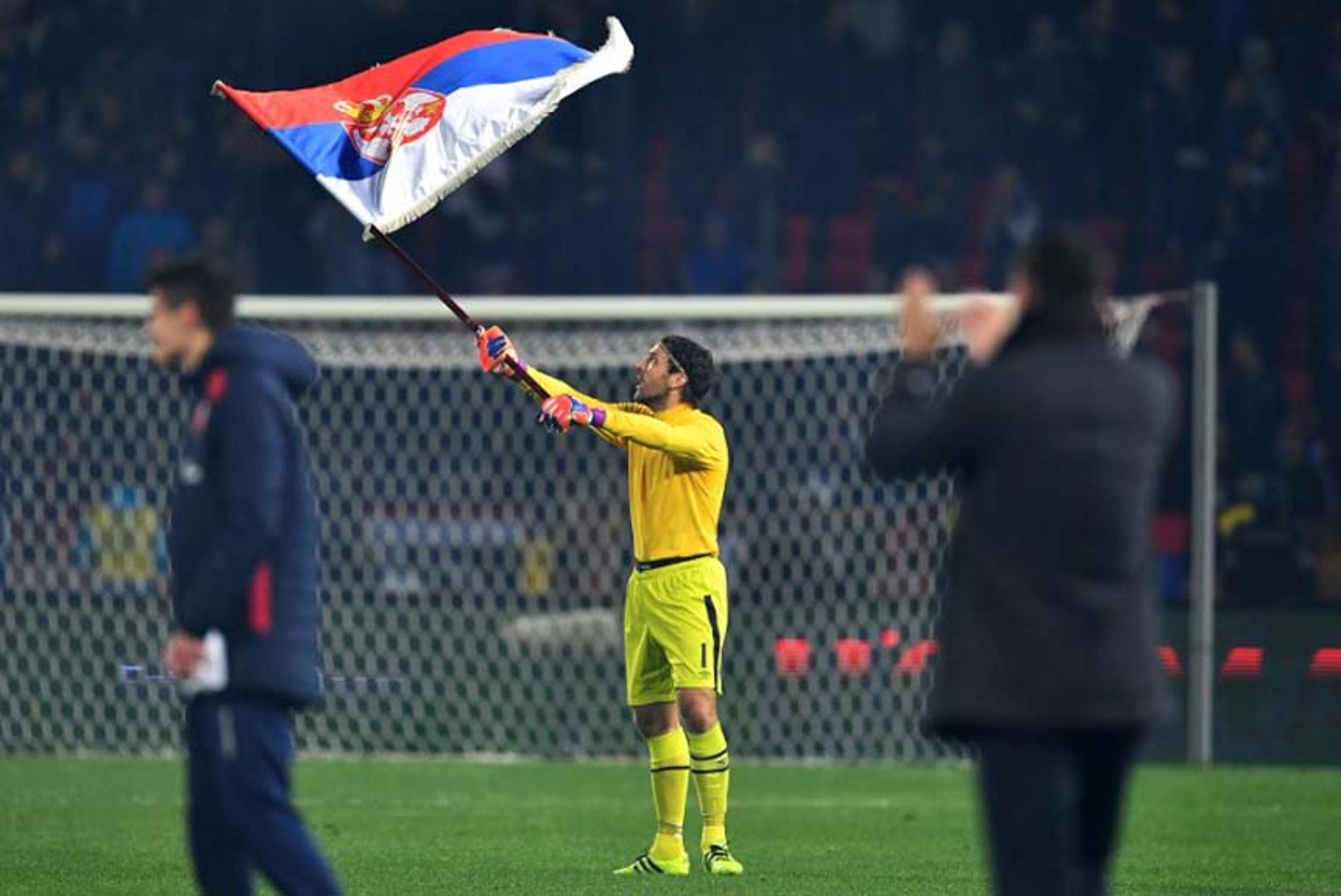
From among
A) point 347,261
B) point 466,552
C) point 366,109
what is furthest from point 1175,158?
point 366,109

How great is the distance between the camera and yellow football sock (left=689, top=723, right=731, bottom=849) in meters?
9.73

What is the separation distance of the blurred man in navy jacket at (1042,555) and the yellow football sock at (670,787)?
4.58 metres

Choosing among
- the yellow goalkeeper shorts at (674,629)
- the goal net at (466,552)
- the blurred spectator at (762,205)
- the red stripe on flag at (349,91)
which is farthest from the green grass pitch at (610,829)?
the blurred spectator at (762,205)

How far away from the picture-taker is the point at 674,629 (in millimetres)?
9781

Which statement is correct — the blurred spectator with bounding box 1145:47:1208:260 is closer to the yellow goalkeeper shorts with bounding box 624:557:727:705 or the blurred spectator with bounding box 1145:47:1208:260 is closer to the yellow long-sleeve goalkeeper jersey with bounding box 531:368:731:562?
the yellow long-sleeve goalkeeper jersey with bounding box 531:368:731:562

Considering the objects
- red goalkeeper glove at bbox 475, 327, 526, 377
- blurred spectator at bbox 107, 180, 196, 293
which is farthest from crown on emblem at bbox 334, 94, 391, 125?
blurred spectator at bbox 107, 180, 196, 293

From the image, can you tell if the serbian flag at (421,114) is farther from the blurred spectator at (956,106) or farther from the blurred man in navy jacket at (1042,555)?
the blurred spectator at (956,106)

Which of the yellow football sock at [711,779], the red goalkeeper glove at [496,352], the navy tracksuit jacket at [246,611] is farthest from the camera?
the yellow football sock at [711,779]

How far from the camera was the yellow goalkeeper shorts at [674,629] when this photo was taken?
9.77 metres

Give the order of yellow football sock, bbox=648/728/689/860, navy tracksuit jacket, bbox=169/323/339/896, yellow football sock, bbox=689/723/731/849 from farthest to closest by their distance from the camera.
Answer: yellow football sock, bbox=689/723/731/849 < yellow football sock, bbox=648/728/689/860 < navy tracksuit jacket, bbox=169/323/339/896

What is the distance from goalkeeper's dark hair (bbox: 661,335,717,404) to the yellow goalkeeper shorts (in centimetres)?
62

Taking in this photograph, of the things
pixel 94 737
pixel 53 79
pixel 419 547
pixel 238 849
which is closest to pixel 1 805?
pixel 94 737

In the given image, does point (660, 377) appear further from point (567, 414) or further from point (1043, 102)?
point (1043, 102)

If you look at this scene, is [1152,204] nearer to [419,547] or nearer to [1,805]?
[419,547]
